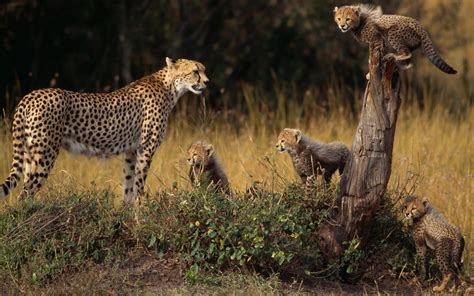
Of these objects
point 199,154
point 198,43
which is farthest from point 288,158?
point 198,43

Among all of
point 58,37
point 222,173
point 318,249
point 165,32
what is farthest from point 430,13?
point 318,249

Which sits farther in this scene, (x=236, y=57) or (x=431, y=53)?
(x=236, y=57)

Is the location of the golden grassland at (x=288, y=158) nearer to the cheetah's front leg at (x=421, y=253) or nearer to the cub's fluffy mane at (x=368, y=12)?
the cheetah's front leg at (x=421, y=253)

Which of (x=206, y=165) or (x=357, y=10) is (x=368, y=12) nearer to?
(x=357, y=10)

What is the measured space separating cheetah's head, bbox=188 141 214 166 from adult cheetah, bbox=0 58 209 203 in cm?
41

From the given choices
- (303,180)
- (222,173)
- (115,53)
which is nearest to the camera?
(303,180)

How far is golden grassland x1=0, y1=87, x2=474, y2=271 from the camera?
28.4 feet

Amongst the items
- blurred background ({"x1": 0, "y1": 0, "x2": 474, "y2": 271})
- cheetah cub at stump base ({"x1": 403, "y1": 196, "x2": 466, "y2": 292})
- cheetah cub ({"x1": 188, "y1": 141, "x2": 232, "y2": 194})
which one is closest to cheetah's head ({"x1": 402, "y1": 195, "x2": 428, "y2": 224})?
cheetah cub at stump base ({"x1": 403, "y1": 196, "x2": 466, "y2": 292})

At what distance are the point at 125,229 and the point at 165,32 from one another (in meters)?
7.14

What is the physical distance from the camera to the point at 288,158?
9.66 m

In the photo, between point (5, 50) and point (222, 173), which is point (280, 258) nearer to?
point (222, 173)

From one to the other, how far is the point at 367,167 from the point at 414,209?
43cm

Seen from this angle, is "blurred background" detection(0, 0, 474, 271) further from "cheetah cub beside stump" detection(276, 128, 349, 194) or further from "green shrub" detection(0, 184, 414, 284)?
"green shrub" detection(0, 184, 414, 284)

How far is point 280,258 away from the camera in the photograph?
259 inches
